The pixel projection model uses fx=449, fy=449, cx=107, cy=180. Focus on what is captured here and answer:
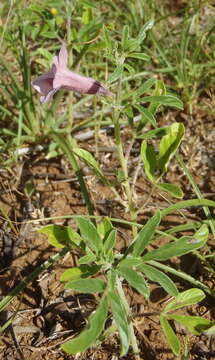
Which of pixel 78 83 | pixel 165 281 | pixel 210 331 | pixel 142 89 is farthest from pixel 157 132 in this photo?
pixel 210 331

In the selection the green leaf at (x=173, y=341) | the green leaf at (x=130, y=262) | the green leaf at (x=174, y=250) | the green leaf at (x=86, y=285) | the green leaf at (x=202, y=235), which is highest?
the green leaf at (x=86, y=285)

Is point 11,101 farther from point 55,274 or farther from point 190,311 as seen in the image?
point 190,311

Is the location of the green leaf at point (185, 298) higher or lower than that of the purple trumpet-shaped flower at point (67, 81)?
lower

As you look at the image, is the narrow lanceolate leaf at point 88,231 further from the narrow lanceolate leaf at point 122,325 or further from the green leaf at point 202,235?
the green leaf at point 202,235

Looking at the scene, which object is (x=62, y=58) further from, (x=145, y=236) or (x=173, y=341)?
(x=173, y=341)

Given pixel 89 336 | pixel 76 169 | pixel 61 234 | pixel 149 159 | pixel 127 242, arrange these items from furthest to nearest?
pixel 127 242 → pixel 76 169 → pixel 149 159 → pixel 61 234 → pixel 89 336

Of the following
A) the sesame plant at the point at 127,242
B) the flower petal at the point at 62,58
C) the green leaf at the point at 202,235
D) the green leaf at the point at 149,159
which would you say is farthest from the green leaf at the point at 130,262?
the flower petal at the point at 62,58
